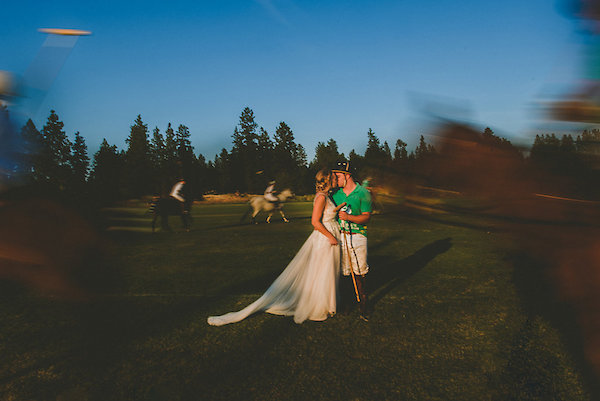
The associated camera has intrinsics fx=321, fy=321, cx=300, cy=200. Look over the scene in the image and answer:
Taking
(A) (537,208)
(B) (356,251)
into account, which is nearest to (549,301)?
(A) (537,208)

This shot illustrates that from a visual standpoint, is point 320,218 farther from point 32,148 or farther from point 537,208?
point 537,208

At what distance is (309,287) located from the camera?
15.2 ft

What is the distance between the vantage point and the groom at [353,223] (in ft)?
14.6

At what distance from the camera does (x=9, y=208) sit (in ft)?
3.76

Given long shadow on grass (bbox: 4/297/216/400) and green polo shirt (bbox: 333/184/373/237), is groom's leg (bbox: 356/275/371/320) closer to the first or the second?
green polo shirt (bbox: 333/184/373/237)

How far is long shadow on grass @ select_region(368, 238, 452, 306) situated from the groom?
0.78 meters

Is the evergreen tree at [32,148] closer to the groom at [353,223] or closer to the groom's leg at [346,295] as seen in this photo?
the groom at [353,223]

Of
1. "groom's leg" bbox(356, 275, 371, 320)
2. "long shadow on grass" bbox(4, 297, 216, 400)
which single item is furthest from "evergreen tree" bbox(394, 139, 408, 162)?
"groom's leg" bbox(356, 275, 371, 320)

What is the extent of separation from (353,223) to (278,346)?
1.93 meters

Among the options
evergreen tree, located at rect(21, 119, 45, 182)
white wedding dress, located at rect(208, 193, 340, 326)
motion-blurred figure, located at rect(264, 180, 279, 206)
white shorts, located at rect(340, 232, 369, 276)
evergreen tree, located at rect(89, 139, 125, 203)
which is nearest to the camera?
evergreen tree, located at rect(21, 119, 45, 182)

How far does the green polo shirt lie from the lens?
4.46 m

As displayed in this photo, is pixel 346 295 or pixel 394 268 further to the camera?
pixel 394 268

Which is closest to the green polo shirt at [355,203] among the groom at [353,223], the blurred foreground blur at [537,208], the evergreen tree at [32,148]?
the groom at [353,223]

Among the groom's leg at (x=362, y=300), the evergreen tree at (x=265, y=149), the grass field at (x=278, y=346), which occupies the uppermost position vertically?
the evergreen tree at (x=265, y=149)
